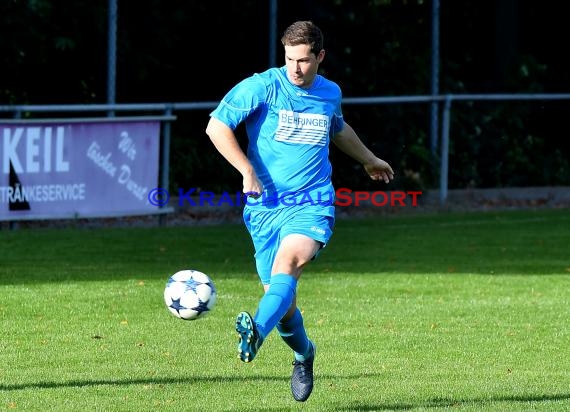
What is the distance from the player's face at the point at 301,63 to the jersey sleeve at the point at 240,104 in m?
0.18

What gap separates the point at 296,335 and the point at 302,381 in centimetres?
24

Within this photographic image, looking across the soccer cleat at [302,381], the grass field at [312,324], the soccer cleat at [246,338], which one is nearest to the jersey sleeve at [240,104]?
the soccer cleat at [246,338]

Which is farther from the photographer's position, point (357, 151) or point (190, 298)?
point (357, 151)

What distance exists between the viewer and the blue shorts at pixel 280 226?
717cm

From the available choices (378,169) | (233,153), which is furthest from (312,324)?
(233,153)

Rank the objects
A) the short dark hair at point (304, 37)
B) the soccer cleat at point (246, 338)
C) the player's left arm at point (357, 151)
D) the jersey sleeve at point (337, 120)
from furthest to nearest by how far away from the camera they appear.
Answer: the player's left arm at point (357, 151), the jersey sleeve at point (337, 120), the short dark hair at point (304, 37), the soccer cleat at point (246, 338)

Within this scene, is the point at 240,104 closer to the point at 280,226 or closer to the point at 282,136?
the point at 282,136

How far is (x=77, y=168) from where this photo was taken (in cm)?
1606

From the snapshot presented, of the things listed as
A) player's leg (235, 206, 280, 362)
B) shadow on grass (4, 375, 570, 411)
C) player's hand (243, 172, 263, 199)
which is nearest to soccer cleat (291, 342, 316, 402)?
shadow on grass (4, 375, 570, 411)

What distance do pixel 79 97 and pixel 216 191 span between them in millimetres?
2336

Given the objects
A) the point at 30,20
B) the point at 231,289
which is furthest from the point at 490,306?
the point at 30,20

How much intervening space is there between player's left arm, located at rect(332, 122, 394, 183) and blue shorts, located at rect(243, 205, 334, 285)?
676 millimetres

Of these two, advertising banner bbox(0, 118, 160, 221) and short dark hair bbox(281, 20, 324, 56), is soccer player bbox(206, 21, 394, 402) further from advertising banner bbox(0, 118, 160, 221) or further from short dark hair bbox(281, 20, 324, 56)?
advertising banner bbox(0, 118, 160, 221)

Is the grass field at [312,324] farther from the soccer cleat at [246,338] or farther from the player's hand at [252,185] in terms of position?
the player's hand at [252,185]
